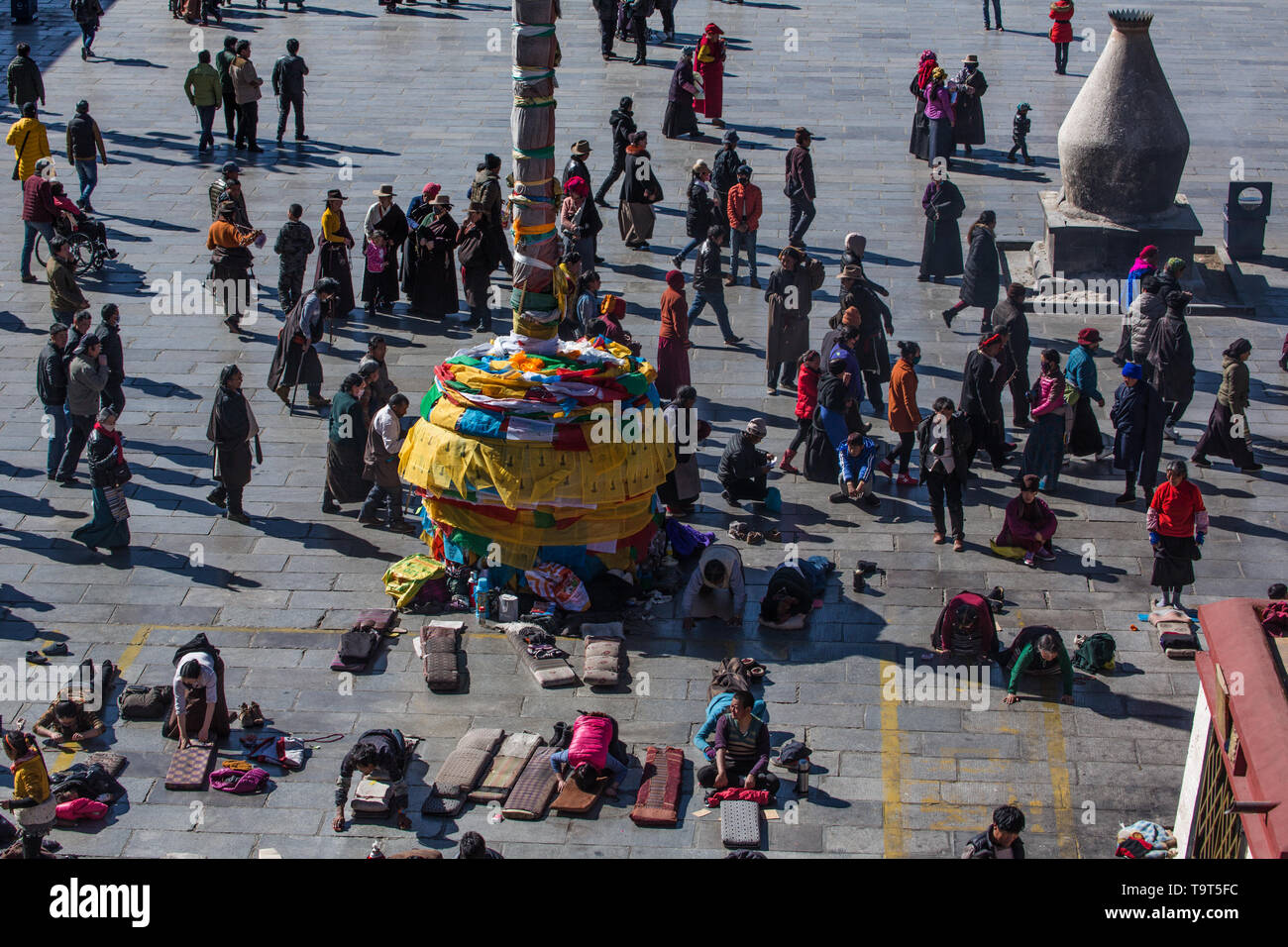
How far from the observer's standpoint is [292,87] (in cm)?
2747

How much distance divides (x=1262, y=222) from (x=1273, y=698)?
16.2 metres

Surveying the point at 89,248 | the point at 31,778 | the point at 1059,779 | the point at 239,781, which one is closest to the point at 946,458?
the point at 1059,779

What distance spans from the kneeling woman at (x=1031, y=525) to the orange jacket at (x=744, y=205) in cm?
720

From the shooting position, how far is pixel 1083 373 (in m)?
17.6

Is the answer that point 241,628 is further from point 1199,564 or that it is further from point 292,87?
point 292,87

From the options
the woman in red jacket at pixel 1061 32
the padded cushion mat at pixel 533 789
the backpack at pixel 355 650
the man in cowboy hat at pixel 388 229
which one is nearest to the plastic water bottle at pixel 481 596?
the backpack at pixel 355 650

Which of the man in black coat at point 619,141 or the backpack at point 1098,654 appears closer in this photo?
the backpack at point 1098,654

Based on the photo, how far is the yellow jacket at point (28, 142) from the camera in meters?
A: 24.4

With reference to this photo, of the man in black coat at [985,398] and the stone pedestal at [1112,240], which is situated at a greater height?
the stone pedestal at [1112,240]

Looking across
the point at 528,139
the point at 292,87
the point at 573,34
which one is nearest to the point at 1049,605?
the point at 528,139

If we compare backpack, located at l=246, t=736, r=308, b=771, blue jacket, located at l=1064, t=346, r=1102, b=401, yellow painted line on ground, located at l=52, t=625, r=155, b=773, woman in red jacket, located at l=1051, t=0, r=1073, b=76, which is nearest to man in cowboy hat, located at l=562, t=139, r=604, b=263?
blue jacket, located at l=1064, t=346, r=1102, b=401

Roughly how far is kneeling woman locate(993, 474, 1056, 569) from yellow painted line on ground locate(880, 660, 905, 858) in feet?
8.45

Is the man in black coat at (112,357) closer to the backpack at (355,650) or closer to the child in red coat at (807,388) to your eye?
the backpack at (355,650)

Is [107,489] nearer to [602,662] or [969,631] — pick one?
[602,662]
